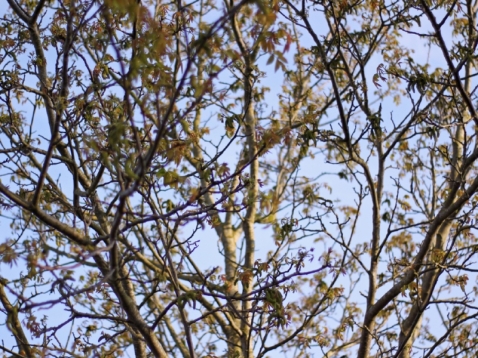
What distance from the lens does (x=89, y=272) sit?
8586 millimetres

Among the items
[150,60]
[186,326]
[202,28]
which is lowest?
[186,326]

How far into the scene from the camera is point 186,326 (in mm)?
3697

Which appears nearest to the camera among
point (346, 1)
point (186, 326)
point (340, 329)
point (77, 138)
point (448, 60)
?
point (186, 326)

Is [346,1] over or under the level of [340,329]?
over

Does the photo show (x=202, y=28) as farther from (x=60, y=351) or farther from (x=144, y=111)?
(x=60, y=351)

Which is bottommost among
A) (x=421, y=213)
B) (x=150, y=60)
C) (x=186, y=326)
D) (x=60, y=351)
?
(x=186, y=326)

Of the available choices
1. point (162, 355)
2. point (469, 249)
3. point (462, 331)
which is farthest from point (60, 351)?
point (462, 331)

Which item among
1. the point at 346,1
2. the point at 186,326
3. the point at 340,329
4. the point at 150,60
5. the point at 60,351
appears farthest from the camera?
the point at 340,329

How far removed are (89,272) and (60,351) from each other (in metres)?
4.46

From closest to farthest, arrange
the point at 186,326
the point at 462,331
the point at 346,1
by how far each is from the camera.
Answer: the point at 186,326
the point at 346,1
the point at 462,331

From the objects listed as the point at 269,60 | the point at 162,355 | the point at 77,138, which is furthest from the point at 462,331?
the point at 269,60

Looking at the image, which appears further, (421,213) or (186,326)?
(421,213)

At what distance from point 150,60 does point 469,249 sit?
155 inches

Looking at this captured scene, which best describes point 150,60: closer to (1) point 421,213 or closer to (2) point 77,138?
(2) point 77,138
